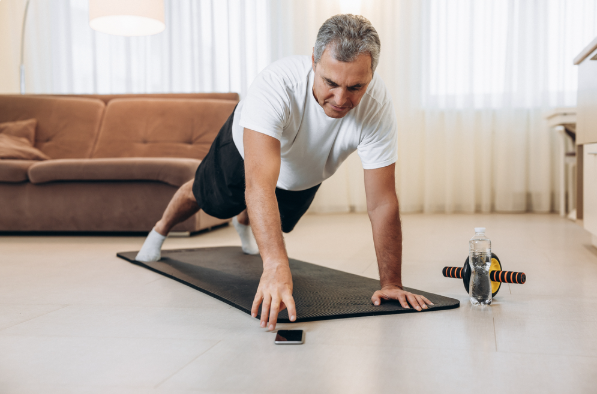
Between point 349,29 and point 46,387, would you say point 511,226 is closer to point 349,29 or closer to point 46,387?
point 349,29

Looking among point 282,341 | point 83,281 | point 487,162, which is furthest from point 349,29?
point 487,162

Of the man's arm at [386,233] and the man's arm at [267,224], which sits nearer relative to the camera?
the man's arm at [267,224]

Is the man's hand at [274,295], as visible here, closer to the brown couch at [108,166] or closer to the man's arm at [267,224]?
the man's arm at [267,224]

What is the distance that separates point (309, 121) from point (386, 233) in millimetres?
370

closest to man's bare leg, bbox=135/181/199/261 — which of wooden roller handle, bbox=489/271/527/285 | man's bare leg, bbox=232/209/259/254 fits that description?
man's bare leg, bbox=232/209/259/254

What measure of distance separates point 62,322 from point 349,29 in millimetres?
975

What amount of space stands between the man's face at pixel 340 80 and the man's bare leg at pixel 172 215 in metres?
0.93

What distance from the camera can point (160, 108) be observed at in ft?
12.2

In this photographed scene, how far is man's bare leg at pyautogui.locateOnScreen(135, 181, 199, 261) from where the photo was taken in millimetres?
2082

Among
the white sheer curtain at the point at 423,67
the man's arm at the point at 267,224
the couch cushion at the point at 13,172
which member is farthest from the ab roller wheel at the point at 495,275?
the white sheer curtain at the point at 423,67

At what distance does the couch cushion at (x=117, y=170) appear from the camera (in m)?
2.90

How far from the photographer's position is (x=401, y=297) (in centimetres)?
138

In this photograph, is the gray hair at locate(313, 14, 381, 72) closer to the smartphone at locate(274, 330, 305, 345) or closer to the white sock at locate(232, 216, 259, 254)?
the smartphone at locate(274, 330, 305, 345)

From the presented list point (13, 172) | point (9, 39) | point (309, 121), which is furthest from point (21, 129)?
point (309, 121)
